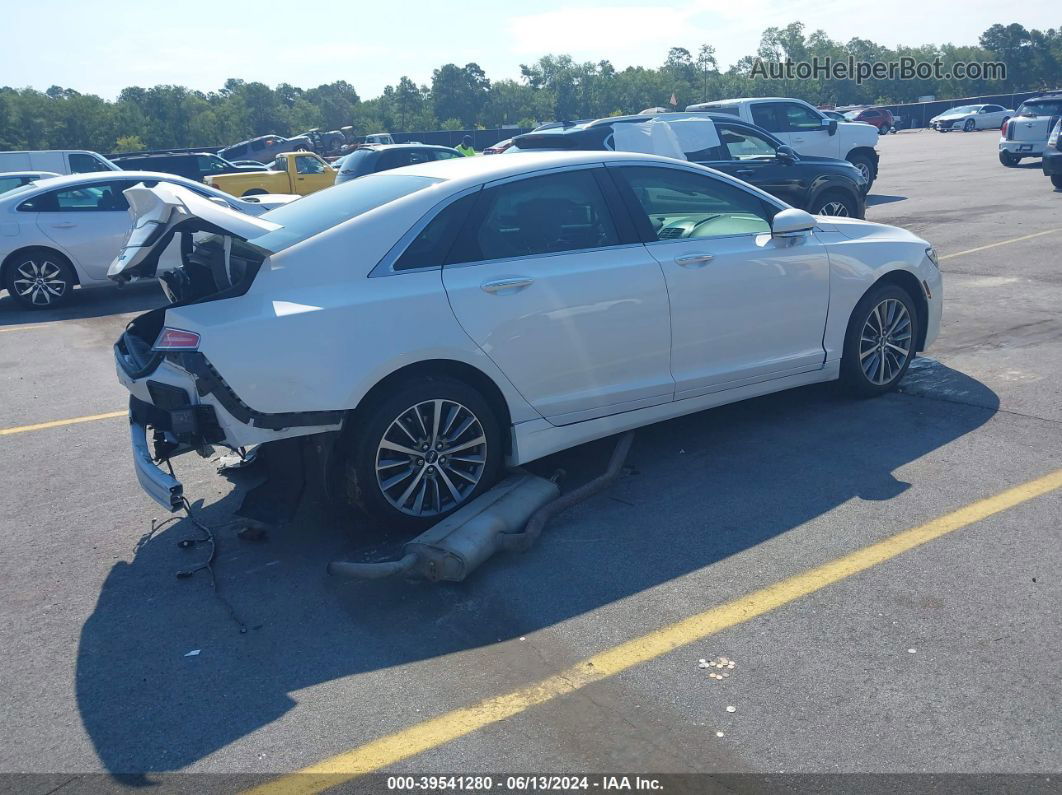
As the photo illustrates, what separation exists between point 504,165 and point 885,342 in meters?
2.89

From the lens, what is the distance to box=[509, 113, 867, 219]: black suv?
40.9 feet

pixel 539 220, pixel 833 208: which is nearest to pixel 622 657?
pixel 539 220

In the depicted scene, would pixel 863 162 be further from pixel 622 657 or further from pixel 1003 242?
pixel 622 657

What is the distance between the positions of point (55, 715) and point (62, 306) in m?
10.1

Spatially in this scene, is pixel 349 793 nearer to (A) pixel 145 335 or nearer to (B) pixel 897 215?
(A) pixel 145 335

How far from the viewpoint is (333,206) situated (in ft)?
16.9

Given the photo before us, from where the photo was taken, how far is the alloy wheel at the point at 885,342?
249 inches

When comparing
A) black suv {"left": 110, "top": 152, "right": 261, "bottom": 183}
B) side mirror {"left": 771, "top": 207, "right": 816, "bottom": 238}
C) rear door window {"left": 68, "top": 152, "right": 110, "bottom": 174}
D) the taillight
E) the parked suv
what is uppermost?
the parked suv

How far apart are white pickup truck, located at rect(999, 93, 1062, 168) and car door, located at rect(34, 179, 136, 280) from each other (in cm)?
1995

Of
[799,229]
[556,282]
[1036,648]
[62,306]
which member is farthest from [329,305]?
[62,306]

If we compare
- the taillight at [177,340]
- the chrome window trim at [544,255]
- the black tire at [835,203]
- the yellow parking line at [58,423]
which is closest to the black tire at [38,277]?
the yellow parking line at [58,423]

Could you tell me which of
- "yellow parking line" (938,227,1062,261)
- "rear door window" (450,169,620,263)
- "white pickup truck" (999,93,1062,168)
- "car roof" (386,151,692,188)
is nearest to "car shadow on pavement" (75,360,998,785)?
"rear door window" (450,169,620,263)

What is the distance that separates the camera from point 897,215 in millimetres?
15734

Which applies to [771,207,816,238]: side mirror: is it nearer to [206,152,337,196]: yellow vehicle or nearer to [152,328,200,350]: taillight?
[152,328,200,350]: taillight
